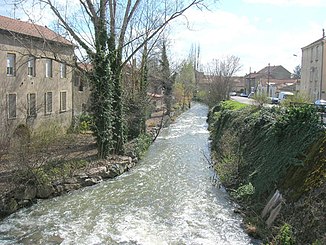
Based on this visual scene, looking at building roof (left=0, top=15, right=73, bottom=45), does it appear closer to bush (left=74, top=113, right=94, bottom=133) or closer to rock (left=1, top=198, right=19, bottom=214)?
bush (left=74, top=113, right=94, bottom=133)

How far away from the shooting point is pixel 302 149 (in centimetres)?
1002

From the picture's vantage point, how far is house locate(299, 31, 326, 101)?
42.1m

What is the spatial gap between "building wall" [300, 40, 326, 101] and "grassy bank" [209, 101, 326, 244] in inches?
1124

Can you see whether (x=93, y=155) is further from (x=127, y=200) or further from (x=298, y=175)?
(x=298, y=175)

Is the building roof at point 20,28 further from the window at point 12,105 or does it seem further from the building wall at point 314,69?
the building wall at point 314,69

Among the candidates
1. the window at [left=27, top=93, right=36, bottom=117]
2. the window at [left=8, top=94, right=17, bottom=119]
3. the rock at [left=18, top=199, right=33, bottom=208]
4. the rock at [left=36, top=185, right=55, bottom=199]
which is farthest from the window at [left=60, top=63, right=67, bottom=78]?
the rock at [left=18, top=199, right=33, bottom=208]

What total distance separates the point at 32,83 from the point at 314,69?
1367 inches

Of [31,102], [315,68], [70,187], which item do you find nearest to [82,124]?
[31,102]

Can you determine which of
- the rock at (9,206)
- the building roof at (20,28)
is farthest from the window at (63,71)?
the rock at (9,206)

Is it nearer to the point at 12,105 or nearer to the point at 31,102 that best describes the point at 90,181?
the point at 12,105

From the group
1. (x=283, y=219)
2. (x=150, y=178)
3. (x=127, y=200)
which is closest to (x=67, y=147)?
(x=150, y=178)

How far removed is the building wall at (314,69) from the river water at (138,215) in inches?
1165

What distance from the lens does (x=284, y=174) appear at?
400 inches

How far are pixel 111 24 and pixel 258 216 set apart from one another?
12683 millimetres
